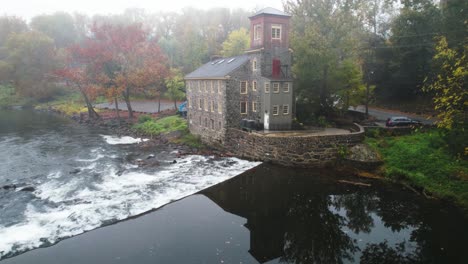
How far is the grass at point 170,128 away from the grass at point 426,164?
20.1 meters

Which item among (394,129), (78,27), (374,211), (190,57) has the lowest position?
(374,211)

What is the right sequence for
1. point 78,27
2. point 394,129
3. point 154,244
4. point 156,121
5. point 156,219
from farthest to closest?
point 78,27, point 156,121, point 394,129, point 156,219, point 154,244

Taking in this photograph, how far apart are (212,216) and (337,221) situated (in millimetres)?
7870

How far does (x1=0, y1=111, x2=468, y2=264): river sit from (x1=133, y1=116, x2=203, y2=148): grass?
8.15 m

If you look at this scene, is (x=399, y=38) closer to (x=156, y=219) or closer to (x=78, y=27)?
(x=156, y=219)

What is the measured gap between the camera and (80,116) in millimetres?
59406

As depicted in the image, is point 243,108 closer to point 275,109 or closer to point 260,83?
point 260,83

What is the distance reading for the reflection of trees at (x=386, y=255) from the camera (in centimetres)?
1577

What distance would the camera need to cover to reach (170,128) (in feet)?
147

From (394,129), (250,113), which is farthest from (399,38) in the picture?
(250,113)

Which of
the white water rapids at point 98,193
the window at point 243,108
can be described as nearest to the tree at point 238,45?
the window at point 243,108

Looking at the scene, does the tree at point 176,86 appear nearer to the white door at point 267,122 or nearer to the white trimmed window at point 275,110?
the white door at point 267,122

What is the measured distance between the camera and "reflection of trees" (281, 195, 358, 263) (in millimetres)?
16203

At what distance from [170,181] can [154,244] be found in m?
9.38
